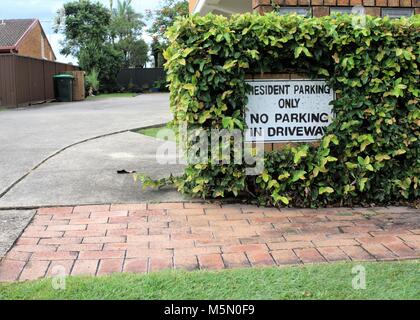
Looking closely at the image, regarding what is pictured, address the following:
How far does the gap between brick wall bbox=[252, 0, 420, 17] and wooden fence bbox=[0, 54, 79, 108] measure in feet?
54.2

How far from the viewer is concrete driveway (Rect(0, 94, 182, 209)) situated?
5929 mm

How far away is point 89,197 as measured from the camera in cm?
589

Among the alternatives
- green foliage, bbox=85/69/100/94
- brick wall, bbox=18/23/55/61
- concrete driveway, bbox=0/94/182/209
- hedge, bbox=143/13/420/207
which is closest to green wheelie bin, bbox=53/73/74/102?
green foliage, bbox=85/69/100/94

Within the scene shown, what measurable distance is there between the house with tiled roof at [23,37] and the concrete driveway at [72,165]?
18.7 m

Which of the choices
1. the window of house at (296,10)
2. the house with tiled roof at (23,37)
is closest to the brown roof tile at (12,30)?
the house with tiled roof at (23,37)

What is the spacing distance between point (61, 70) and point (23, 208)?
2390 cm

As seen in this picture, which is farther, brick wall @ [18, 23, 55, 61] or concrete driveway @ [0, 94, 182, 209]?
brick wall @ [18, 23, 55, 61]

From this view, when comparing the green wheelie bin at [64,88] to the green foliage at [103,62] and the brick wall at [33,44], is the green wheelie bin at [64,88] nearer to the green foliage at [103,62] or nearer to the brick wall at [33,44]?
the brick wall at [33,44]

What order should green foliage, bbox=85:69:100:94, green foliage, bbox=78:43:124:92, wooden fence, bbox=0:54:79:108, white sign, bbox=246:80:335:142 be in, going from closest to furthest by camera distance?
1. white sign, bbox=246:80:335:142
2. wooden fence, bbox=0:54:79:108
3. green foliage, bbox=85:69:100:94
4. green foliage, bbox=78:43:124:92

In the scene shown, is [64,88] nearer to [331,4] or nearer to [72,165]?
[72,165]

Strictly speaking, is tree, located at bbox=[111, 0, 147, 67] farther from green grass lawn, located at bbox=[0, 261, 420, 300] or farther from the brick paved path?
green grass lawn, located at bbox=[0, 261, 420, 300]

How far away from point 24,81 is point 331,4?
17891mm

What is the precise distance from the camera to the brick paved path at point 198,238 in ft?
13.2

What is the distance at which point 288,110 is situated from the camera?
19.0 feet
